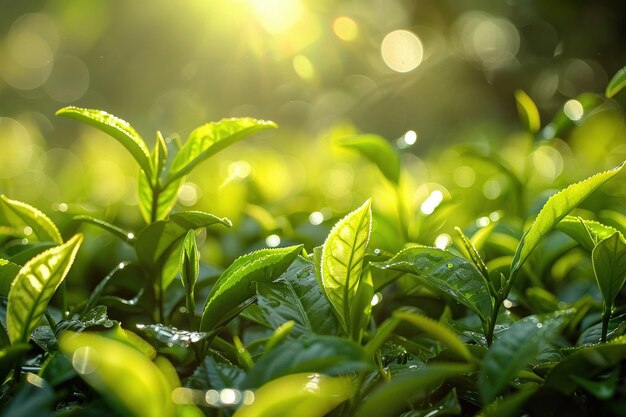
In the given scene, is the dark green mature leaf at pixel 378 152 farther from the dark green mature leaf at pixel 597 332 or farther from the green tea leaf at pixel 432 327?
the green tea leaf at pixel 432 327

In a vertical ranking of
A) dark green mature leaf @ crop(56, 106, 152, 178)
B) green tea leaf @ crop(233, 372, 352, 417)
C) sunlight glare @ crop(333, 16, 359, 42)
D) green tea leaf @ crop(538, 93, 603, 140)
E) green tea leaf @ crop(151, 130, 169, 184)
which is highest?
sunlight glare @ crop(333, 16, 359, 42)

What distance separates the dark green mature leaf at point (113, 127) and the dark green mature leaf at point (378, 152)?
0.38 m

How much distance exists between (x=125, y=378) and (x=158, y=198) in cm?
54

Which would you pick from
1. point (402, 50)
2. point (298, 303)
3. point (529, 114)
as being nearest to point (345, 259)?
point (298, 303)

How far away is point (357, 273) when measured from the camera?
928mm

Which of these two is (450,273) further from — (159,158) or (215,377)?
(159,158)

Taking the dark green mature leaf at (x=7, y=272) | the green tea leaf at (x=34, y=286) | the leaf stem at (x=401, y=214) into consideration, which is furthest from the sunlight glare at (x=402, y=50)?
the green tea leaf at (x=34, y=286)

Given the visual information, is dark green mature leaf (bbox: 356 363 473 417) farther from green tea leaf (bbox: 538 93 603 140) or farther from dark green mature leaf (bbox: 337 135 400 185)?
green tea leaf (bbox: 538 93 603 140)

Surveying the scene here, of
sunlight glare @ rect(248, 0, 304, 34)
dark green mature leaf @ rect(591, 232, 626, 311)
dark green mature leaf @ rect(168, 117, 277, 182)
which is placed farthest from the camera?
sunlight glare @ rect(248, 0, 304, 34)

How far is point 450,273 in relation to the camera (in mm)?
967

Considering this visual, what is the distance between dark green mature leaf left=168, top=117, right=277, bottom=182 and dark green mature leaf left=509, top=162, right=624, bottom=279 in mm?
435

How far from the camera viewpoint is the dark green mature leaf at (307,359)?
75cm

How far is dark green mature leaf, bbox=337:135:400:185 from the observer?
4.44 ft

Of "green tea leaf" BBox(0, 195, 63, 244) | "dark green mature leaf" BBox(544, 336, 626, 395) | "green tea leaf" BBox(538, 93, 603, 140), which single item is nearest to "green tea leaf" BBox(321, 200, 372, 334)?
"dark green mature leaf" BBox(544, 336, 626, 395)
